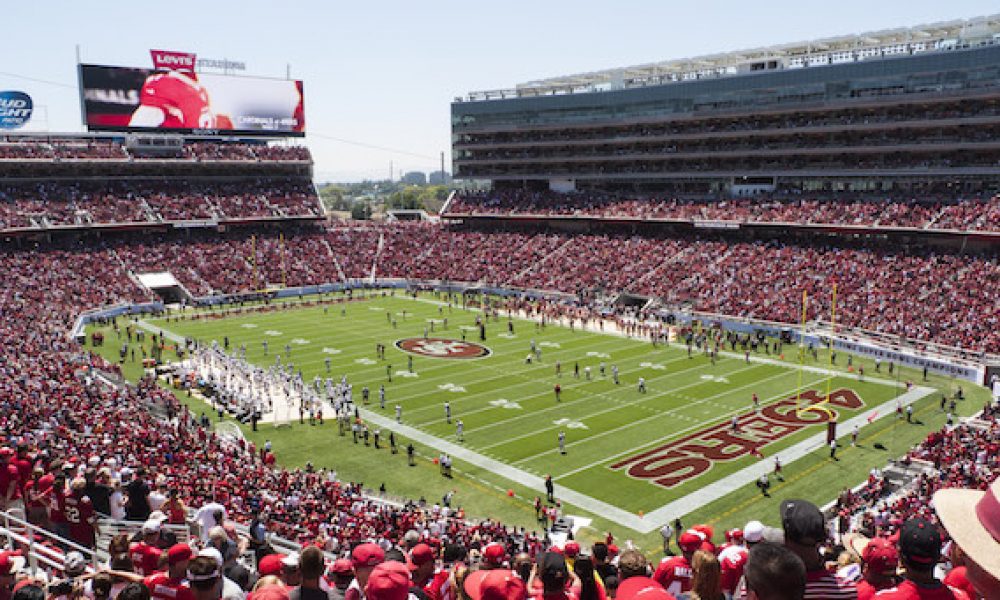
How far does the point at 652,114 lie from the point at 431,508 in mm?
52258

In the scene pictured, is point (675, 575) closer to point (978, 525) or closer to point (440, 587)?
point (440, 587)

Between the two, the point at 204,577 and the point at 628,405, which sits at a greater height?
the point at 204,577

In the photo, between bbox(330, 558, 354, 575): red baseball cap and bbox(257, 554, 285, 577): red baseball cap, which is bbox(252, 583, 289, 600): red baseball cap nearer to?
bbox(330, 558, 354, 575): red baseball cap

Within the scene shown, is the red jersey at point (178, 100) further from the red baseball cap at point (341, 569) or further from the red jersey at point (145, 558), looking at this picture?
the red baseball cap at point (341, 569)

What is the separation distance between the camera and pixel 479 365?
3662cm

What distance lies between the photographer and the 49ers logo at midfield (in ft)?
128

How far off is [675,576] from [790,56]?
59983mm

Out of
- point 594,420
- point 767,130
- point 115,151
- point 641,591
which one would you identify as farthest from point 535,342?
point 115,151

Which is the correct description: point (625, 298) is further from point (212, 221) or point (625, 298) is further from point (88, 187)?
point (88, 187)

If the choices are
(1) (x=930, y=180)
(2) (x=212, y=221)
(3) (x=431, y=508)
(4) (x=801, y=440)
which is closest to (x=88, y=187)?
(2) (x=212, y=221)

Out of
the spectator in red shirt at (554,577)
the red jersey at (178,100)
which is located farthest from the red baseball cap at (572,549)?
the red jersey at (178,100)

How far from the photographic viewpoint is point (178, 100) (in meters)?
69.6

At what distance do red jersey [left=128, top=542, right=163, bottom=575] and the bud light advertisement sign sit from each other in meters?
68.7

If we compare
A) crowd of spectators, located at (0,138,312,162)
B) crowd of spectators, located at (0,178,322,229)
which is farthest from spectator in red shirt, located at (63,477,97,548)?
crowd of spectators, located at (0,138,312,162)
